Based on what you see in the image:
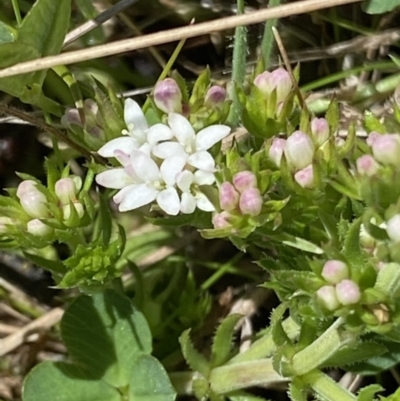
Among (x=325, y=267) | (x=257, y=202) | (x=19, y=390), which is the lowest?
(x=19, y=390)

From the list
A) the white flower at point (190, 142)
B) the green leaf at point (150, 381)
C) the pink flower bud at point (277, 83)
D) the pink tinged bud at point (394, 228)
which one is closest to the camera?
the pink tinged bud at point (394, 228)

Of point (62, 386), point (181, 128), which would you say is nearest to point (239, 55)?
point (181, 128)

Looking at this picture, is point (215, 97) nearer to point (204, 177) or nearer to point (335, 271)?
point (204, 177)

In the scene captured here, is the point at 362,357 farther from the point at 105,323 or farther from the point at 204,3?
the point at 204,3

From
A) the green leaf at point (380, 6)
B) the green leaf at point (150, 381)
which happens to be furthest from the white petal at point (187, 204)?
the green leaf at point (380, 6)

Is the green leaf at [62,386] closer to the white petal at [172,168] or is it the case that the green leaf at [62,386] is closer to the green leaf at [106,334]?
the green leaf at [106,334]

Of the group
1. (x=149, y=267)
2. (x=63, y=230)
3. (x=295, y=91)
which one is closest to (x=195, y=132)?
(x=295, y=91)
